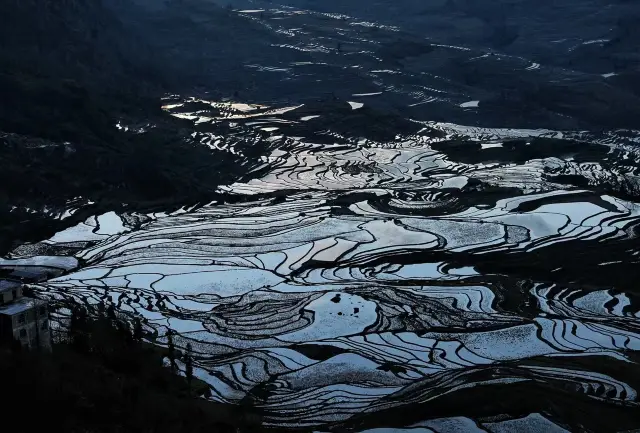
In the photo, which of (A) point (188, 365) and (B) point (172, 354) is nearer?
(A) point (188, 365)

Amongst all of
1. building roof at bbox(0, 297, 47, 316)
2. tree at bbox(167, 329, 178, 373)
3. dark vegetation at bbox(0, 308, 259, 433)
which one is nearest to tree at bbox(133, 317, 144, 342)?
dark vegetation at bbox(0, 308, 259, 433)

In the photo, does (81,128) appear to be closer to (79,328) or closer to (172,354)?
(79,328)

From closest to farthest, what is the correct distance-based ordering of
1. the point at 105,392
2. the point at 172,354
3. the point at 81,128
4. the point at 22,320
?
the point at 105,392 → the point at 22,320 → the point at 172,354 → the point at 81,128

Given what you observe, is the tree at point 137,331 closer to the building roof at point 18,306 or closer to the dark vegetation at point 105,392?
the dark vegetation at point 105,392

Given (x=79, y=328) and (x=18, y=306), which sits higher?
(x=18, y=306)

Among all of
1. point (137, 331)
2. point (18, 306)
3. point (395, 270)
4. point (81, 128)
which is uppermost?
point (18, 306)

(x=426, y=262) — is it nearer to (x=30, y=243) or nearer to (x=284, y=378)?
(x=284, y=378)

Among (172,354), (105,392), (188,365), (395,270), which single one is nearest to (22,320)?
(172,354)
